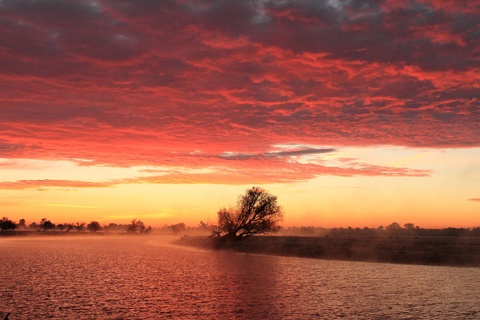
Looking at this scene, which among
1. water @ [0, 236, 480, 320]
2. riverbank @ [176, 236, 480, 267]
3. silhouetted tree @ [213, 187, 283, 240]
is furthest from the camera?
silhouetted tree @ [213, 187, 283, 240]

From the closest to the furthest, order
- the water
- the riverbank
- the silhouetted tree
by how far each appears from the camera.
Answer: the water → the riverbank → the silhouetted tree

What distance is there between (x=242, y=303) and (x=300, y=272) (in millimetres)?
25312

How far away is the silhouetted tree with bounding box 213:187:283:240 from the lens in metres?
126

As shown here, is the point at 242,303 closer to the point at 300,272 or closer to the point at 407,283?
the point at 407,283

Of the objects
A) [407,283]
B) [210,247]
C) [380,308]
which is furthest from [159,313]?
[210,247]

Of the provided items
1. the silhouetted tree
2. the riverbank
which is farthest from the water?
the silhouetted tree

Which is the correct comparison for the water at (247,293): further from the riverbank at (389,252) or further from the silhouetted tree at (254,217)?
the silhouetted tree at (254,217)

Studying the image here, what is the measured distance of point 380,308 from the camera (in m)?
35.2

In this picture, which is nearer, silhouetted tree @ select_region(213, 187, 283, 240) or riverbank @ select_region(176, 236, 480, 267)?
riverbank @ select_region(176, 236, 480, 267)

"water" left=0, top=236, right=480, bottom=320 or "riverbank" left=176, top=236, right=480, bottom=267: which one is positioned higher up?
"riverbank" left=176, top=236, right=480, bottom=267

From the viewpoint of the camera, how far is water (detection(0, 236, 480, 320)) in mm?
33787

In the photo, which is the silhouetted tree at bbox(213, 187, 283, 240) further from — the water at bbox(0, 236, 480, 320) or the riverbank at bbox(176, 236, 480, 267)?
the water at bbox(0, 236, 480, 320)

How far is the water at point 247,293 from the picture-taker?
33.8 metres

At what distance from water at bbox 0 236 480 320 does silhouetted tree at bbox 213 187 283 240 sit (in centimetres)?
6024
